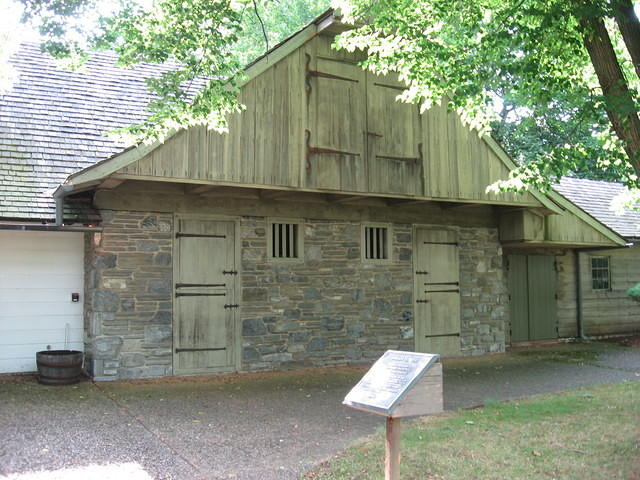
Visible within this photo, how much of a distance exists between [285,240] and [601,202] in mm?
11758

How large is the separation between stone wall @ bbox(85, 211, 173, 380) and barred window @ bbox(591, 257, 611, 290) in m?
11.1

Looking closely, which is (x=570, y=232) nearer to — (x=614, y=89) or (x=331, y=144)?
(x=331, y=144)

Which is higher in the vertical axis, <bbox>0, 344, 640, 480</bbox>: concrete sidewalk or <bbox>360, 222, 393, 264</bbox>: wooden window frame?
<bbox>360, 222, 393, 264</bbox>: wooden window frame

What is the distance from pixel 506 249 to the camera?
14234 millimetres

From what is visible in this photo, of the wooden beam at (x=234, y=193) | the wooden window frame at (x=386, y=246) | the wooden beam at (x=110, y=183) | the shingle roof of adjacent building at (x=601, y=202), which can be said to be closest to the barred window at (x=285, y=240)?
the wooden beam at (x=234, y=193)

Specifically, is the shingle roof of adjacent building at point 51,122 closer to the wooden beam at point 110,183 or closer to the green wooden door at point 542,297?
the wooden beam at point 110,183

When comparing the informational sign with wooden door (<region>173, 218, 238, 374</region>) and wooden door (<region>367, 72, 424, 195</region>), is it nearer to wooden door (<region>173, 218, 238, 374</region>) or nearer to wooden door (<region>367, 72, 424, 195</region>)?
wooden door (<region>173, 218, 238, 374</region>)

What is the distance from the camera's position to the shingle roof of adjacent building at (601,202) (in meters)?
17.0

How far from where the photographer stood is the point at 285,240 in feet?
35.6

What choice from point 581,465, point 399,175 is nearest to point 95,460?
point 581,465

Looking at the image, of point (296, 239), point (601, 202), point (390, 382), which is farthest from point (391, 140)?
point (601, 202)

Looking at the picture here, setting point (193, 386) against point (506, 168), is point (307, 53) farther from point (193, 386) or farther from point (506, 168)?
point (193, 386)

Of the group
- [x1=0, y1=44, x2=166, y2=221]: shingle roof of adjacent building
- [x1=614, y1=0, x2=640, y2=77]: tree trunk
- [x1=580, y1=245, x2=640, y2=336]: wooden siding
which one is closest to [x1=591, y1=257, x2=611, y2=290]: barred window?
[x1=580, y1=245, x2=640, y2=336]: wooden siding

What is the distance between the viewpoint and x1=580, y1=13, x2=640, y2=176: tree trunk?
634cm
